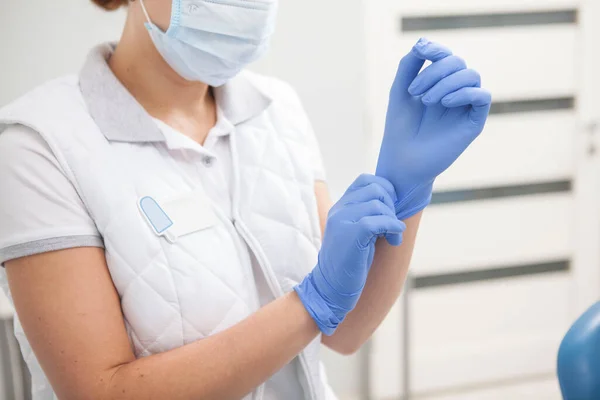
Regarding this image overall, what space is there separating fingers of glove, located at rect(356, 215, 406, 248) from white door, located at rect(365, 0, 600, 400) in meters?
1.51

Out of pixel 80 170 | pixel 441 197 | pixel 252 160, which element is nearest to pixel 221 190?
pixel 252 160

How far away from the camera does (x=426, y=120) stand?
3.16 feet

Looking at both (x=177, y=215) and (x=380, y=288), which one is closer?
(x=177, y=215)

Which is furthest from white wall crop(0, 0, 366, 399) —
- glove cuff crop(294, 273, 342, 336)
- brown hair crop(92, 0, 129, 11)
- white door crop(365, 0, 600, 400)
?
glove cuff crop(294, 273, 342, 336)

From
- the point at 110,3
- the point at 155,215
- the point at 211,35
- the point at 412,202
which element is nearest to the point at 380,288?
the point at 412,202

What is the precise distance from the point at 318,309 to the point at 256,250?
0.50ft

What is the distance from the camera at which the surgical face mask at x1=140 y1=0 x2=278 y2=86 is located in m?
0.98

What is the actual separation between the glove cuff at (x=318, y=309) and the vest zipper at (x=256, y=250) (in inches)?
3.5

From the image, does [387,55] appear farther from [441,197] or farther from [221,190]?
[221,190]

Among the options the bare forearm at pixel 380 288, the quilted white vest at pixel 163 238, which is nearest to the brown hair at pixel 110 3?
the quilted white vest at pixel 163 238

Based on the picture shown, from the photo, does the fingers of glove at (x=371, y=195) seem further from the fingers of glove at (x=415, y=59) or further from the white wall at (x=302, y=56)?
the white wall at (x=302, y=56)

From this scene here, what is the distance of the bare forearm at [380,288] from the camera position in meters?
1.07

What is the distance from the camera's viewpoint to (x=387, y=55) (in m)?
2.34

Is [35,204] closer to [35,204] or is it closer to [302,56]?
[35,204]
